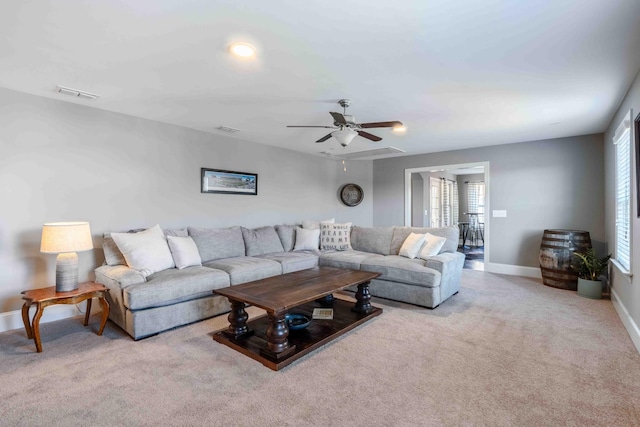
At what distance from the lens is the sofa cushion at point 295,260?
414 centimetres

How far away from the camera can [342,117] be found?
299 centimetres

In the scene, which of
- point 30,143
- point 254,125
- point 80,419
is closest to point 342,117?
point 254,125

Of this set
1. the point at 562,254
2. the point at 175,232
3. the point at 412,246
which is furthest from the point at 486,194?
the point at 175,232

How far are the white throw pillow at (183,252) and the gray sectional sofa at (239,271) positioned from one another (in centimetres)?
9

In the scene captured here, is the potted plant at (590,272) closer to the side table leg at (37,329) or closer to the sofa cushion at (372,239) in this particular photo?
the sofa cushion at (372,239)

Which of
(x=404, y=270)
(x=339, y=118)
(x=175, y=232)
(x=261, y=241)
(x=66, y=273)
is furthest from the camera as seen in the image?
(x=261, y=241)

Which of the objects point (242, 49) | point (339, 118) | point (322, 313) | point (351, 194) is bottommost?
point (322, 313)

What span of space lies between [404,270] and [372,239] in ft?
4.13

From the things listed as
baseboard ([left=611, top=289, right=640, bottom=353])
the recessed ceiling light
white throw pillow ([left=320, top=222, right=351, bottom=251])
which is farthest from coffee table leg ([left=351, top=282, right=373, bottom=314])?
the recessed ceiling light

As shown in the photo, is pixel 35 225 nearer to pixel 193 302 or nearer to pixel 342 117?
pixel 193 302

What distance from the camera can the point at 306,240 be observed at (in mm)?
5137

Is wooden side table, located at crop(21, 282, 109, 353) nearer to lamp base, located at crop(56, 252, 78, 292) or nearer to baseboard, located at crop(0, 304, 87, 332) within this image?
lamp base, located at crop(56, 252, 78, 292)

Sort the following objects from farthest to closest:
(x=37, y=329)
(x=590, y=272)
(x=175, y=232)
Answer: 1. (x=590, y=272)
2. (x=175, y=232)
3. (x=37, y=329)

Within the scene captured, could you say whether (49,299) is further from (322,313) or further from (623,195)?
(623,195)
